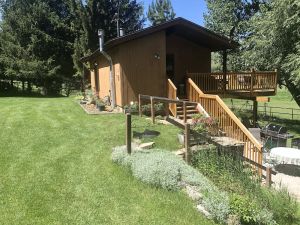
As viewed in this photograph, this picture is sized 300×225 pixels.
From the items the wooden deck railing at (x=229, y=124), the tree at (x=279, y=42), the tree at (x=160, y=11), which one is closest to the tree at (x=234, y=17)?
the tree at (x=279, y=42)

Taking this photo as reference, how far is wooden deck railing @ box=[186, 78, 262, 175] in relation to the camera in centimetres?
1036

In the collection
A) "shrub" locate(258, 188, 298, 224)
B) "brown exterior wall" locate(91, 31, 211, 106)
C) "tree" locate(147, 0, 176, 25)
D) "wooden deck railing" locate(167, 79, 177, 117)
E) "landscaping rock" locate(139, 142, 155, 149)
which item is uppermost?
"tree" locate(147, 0, 176, 25)

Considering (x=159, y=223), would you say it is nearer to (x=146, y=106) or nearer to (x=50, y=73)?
(x=146, y=106)

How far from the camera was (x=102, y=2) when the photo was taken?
32.5 meters

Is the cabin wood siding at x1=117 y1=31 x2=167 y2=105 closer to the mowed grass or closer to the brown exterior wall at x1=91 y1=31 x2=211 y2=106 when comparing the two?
the brown exterior wall at x1=91 y1=31 x2=211 y2=106

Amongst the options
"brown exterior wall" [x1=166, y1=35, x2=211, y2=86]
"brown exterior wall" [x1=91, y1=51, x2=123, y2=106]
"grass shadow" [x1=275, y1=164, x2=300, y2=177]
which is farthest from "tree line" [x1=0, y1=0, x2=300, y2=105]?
"grass shadow" [x1=275, y1=164, x2=300, y2=177]

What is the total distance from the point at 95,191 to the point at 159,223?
5.41 feet

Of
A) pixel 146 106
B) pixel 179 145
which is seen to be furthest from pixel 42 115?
pixel 179 145

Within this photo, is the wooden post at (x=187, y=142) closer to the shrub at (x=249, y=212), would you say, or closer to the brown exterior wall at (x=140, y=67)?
the shrub at (x=249, y=212)

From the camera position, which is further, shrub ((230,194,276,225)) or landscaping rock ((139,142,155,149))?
landscaping rock ((139,142,155,149))

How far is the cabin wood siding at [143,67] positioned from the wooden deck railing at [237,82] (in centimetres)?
151

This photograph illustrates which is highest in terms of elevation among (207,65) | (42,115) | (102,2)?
(102,2)

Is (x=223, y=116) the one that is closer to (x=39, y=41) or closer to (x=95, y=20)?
(x=95, y=20)

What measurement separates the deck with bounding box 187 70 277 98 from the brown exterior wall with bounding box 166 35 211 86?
1296 millimetres
